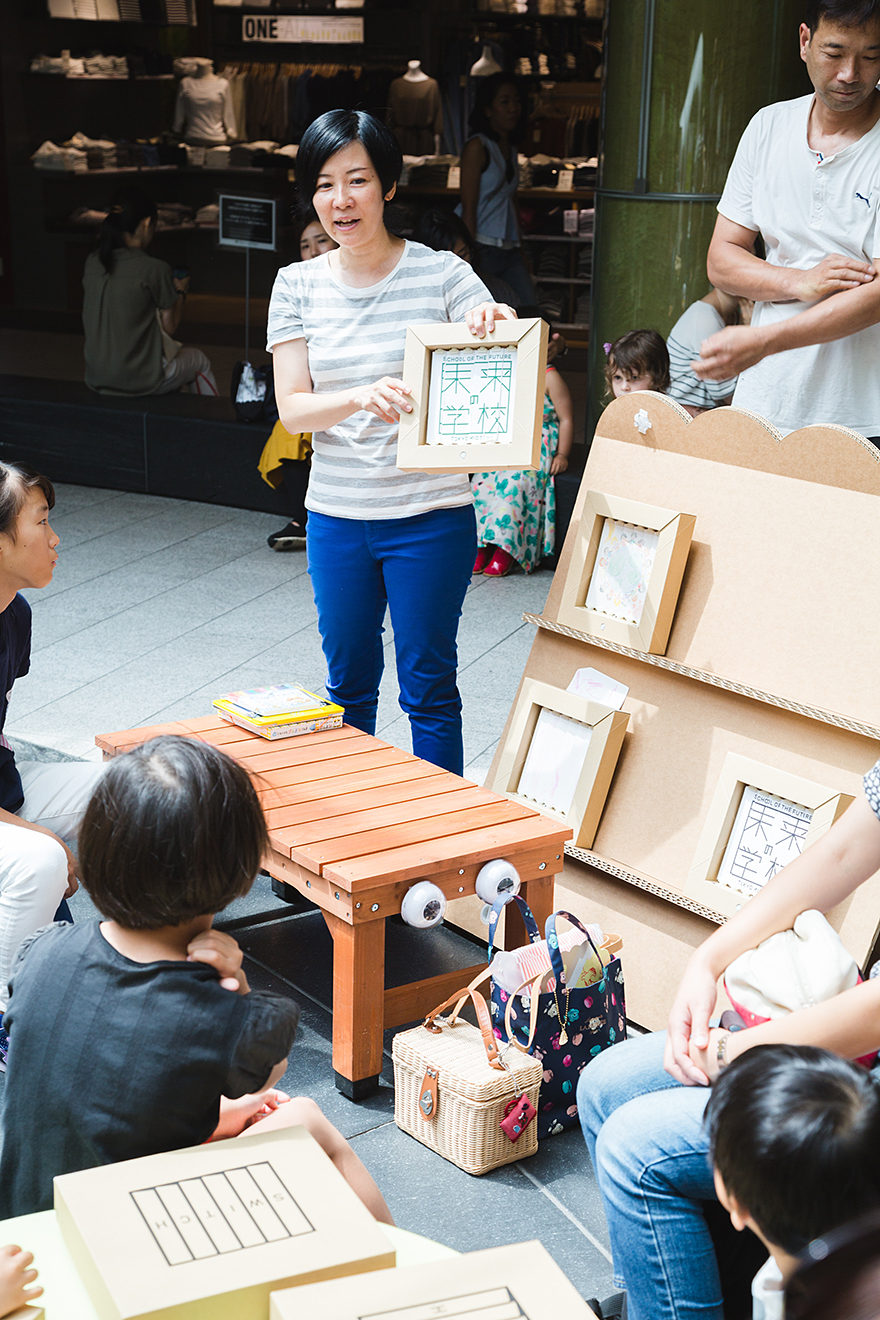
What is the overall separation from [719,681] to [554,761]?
46 centimetres

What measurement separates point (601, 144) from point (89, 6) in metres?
4.97

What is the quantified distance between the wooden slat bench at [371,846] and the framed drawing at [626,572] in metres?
0.44

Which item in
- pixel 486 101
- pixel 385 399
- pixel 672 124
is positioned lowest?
pixel 385 399

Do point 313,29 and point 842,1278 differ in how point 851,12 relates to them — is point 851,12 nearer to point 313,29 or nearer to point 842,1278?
point 842,1278

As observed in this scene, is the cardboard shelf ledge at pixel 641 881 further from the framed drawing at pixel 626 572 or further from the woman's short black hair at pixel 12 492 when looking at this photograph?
the woman's short black hair at pixel 12 492

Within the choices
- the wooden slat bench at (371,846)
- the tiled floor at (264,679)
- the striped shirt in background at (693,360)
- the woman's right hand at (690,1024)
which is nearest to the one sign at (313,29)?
the tiled floor at (264,679)

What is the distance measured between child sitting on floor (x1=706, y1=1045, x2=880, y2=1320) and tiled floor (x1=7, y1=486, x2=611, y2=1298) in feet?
2.94

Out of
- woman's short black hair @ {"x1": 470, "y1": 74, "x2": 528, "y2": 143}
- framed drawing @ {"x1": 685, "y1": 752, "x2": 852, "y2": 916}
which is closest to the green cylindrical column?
woman's short black hair @ {"x1": 470, "y1": 74, "x2": 528, "y2": 143}

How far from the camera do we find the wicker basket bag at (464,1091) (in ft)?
7.39

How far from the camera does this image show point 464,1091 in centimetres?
224

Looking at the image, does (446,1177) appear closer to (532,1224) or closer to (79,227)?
(532,1224)

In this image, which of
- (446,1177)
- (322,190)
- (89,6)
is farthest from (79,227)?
(446,1177)

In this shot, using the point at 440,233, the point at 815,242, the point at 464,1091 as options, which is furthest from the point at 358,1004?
the point at 440,233

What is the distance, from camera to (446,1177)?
228 centimetres
